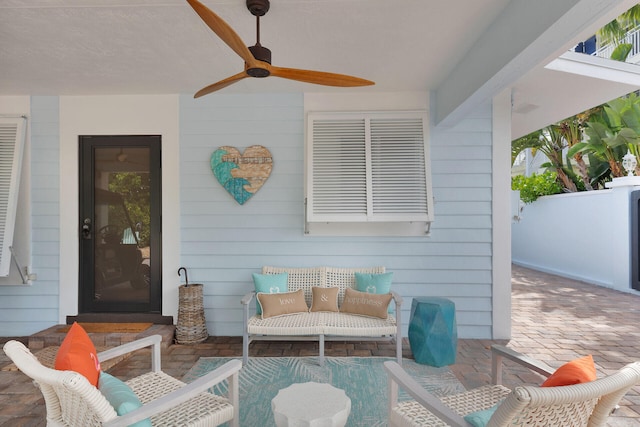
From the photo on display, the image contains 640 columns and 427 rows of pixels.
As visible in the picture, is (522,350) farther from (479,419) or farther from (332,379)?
(479,419)

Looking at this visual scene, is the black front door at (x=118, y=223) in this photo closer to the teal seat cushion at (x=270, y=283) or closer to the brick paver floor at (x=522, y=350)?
the brick paver floor at (x=522, y=350)

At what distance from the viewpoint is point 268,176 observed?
411 cm

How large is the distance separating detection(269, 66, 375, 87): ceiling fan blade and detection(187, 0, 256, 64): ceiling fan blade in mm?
224

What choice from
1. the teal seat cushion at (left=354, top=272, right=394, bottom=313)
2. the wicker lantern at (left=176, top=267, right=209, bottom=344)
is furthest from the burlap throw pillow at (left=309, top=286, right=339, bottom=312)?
the wicker lantern at (left=176, top=267, right=209, bottom=344)

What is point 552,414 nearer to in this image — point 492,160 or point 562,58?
point 492,160

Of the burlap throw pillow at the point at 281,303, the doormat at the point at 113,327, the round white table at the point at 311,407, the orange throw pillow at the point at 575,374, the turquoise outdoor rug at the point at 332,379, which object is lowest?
the turquoise outdoor rug at the point at 332,379

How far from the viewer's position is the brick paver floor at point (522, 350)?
2.72 metres

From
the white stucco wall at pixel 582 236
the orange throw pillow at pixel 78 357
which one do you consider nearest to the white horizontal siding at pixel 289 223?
the orange throw pillow at pixel 78 357

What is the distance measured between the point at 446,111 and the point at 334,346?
8.94 ft

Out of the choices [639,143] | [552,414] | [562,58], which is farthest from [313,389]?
[639,143]

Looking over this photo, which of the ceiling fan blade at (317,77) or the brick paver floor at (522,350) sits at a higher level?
the ceiling fan blade at (317,77)

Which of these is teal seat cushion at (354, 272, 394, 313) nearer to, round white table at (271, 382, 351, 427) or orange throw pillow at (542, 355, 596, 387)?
round white table at (271, 382, 351, 427)

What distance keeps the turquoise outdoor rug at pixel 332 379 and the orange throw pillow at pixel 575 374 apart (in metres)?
1.33

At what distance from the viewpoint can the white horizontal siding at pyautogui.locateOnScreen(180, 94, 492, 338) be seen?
13.4 ft
